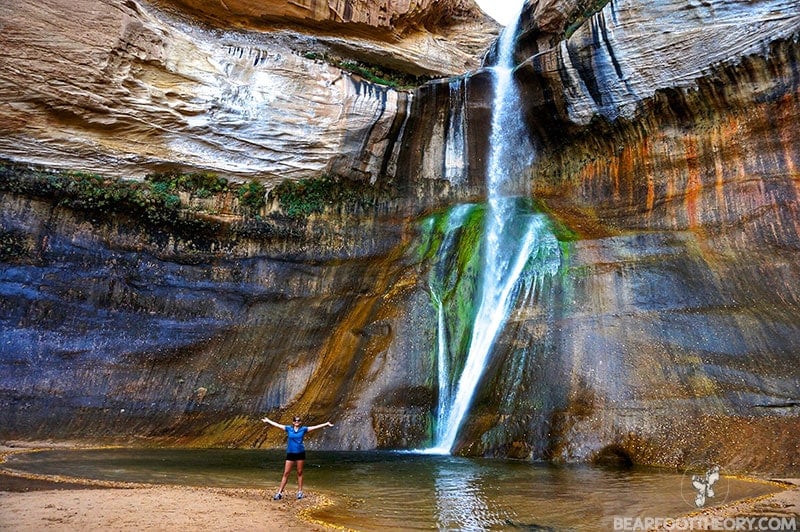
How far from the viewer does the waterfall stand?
13188 millimetres

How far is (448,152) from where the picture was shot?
17766 millimetres

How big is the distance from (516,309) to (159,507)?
9366 millimetres

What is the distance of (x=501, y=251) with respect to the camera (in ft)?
50.6

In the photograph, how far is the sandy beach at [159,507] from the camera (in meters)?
5.56

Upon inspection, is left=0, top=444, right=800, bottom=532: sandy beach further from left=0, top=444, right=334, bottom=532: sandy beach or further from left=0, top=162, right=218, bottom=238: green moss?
left=0, top=162, right=218, bottom=238: green moss

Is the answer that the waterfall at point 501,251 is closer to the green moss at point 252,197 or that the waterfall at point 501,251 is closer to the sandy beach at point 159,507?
the green moss at point 252,197

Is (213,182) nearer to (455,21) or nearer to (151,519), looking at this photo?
(151,519)

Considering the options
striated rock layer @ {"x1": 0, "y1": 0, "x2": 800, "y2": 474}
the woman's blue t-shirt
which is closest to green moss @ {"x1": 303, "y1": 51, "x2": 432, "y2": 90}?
striated rock layer @ {"x1": 0, "y1": 0, "x2": 800, "y2": 474}

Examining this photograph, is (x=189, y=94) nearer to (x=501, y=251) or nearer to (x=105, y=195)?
(x=105, y=195)

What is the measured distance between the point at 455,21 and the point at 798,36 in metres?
13.9

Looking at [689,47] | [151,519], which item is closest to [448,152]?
[689,47]

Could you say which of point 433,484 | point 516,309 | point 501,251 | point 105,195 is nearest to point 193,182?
point 105,195

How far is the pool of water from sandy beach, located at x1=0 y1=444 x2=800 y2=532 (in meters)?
0.44

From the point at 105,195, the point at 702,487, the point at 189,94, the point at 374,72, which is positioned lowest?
the point at 702,487
